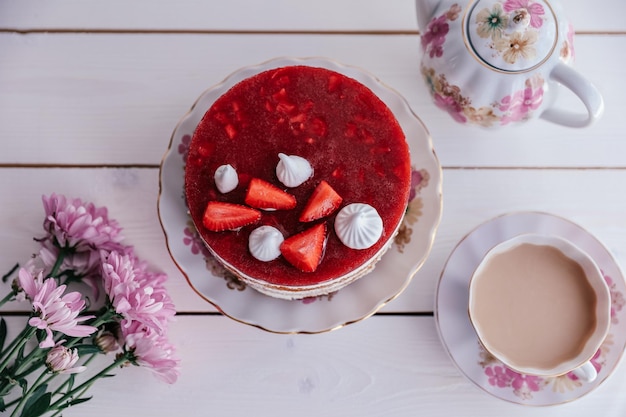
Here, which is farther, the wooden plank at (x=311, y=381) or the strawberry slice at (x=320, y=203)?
the wooden plank at (x=311, y=381)

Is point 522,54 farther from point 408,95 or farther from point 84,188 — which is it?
point 84,188

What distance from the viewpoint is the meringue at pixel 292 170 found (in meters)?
1.15

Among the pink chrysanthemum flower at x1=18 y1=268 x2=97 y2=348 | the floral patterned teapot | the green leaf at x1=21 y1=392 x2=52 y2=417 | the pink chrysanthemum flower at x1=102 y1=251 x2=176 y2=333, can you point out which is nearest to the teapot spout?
the floral patterned teapot

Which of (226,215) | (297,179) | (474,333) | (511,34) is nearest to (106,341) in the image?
(226,215)

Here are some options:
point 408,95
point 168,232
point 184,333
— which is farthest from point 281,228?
point 408,95

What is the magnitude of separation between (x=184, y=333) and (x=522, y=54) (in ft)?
3.18

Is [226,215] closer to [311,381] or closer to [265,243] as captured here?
[265,243]

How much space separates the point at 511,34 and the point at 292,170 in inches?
20.1

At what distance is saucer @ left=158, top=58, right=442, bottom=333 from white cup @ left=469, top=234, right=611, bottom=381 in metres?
0.16

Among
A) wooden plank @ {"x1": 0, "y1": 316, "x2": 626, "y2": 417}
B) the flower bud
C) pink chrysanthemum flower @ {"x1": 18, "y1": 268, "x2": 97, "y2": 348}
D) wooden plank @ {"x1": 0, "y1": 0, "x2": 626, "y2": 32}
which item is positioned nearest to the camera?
pink chrysanthemum flower @ {"x1": 18, "y1": 268, "x2": 97, "y2": 348}

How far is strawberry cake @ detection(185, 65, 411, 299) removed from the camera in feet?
3.81

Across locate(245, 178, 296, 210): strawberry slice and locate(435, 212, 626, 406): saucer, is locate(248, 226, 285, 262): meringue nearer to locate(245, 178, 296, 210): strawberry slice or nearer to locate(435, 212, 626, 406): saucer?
locate(245, 178, 296, 210): strawberry slice

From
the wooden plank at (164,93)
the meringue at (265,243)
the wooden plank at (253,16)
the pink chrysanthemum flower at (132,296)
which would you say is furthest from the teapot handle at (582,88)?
the pink chrysanthemum flower at (132,296)

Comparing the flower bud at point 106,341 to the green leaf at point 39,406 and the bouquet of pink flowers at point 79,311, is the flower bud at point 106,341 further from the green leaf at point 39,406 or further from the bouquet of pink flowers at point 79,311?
the green leaf at point 39,406
